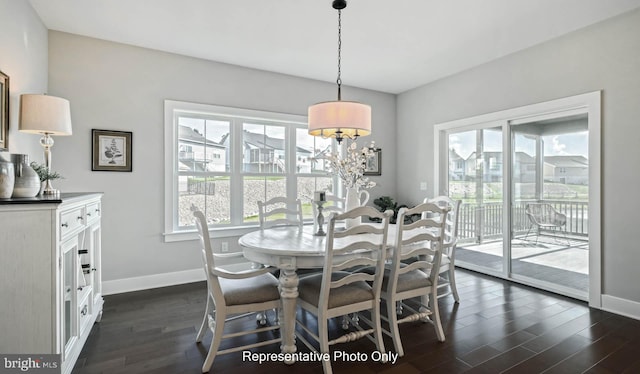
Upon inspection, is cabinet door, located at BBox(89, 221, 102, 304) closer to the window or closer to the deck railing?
the window

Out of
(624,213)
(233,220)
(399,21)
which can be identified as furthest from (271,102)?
(624,213)

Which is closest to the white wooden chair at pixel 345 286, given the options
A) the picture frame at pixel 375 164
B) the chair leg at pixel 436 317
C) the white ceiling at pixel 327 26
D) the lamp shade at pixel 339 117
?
the chair leg at pixel 436 317

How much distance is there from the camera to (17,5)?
2439 millimetres

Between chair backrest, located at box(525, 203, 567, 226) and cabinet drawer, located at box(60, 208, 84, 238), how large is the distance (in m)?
4.33

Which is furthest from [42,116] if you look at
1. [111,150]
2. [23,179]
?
[111,150]

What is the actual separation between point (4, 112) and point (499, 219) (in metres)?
4.84

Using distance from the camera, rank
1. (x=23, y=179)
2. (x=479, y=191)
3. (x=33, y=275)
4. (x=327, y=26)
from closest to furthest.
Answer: (x=33, y=275)
(x=23, y=179)
(x=327, y=26)
(x=479, y=191)

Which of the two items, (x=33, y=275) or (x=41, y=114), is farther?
(x=41, y=114)

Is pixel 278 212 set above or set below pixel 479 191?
below

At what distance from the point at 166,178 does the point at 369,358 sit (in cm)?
286

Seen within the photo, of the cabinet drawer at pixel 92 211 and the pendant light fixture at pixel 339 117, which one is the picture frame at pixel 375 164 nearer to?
the pendant light fixture at pixel 339 117

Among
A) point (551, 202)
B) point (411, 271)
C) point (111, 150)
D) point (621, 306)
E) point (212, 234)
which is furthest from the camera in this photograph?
point (212, 234)

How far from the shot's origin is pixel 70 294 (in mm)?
2023

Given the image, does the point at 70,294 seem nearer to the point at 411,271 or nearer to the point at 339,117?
the point at 339,117
